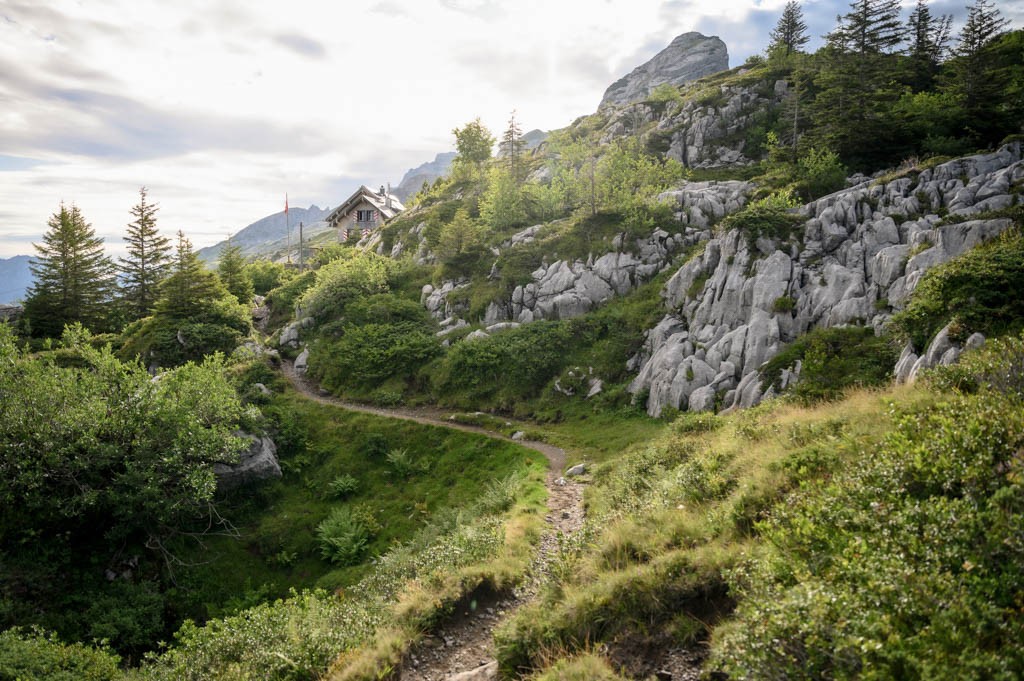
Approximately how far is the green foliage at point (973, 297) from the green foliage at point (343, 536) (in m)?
Answer: 25.1

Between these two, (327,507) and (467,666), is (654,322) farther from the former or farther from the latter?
(467,666)

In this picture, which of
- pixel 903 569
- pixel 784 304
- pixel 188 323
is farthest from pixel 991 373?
pixel 188 323

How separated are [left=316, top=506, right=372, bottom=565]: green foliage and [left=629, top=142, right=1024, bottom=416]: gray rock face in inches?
672

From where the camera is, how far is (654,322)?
3175 centimetres

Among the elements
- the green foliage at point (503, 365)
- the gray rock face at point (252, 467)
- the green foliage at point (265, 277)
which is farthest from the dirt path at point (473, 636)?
the green foliage at point (265, 277)

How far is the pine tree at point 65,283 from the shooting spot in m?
50.7

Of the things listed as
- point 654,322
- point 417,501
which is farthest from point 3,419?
point 654,322

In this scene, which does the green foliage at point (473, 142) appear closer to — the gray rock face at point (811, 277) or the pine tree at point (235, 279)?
the pine tree at point (235, 279)

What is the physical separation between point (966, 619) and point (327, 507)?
27.0 meters

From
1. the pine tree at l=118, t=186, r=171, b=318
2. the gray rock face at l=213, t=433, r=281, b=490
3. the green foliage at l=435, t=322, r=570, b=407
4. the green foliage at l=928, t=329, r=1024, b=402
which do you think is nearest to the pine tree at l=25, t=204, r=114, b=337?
the pine tree at l=118, t=186, r=171, b=318

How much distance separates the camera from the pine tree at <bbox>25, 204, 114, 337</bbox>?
50.7 m

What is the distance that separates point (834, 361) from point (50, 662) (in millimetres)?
29376

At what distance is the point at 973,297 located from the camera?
48.7 ft

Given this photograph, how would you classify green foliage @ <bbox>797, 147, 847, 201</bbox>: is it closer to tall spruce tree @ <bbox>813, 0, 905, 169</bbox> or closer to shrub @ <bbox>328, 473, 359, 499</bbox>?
tall spruce tree @ <bbox>813, 0, 905, 169</bbox>
